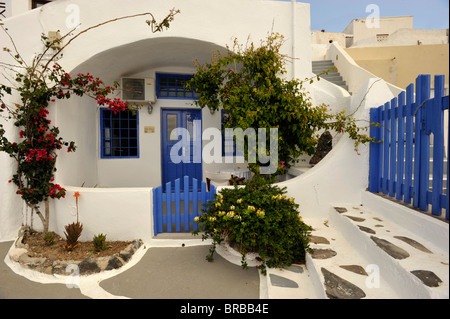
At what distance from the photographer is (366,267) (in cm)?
234

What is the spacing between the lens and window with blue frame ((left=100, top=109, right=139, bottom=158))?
620 cm

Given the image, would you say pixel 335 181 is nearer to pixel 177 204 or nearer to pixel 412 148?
pixel 412 148

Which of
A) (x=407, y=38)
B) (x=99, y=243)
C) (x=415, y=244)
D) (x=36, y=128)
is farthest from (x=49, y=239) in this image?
(x=407, y=38)

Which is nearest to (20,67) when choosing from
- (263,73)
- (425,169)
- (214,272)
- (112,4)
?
(112,4)

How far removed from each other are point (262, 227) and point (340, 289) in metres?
1.02

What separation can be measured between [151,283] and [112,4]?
470 cm

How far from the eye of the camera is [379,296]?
192 centimetres

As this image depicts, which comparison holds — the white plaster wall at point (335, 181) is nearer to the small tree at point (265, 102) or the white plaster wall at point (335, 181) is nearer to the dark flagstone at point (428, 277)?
the small tree at point (265, 102)

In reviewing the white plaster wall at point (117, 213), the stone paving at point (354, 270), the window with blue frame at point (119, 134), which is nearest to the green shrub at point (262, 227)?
the stone paving at point (354, 270)

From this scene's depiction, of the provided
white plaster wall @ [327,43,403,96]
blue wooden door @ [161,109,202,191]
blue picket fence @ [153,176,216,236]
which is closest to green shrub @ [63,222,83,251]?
blue picket fence @ [153,176,216,236]

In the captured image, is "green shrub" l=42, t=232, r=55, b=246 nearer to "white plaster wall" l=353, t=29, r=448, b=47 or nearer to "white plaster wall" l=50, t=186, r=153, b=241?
"white plaster wall" l=50, t=186, r=153, b=241

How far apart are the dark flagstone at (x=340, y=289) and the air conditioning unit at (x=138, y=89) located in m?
5.40

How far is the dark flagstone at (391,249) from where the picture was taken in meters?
2.09
